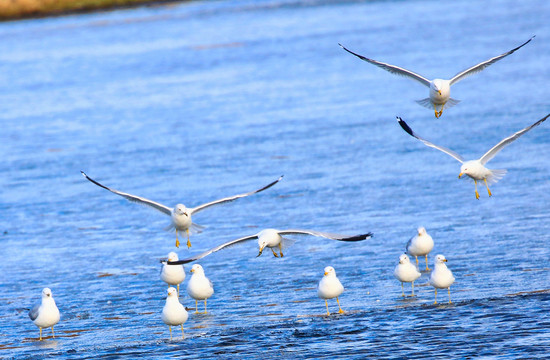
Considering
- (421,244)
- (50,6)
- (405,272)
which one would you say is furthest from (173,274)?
(50,6)

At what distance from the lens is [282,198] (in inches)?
618

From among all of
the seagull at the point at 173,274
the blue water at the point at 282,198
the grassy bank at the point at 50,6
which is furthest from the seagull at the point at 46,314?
the grassy bank at the point at 50,6

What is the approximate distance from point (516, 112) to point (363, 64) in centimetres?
1339

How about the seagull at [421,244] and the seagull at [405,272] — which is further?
the seagull at [421,244]

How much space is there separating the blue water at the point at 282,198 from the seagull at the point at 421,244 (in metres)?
0.34

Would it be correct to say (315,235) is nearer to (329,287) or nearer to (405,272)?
(329,287)

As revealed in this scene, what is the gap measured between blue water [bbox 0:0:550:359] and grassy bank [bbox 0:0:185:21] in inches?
1187

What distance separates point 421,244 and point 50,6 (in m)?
59.0

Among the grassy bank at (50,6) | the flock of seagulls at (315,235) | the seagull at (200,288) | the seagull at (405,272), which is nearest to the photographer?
the flock of seagulls at (315,235)

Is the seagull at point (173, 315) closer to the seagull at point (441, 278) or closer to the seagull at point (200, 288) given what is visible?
the seagull at point (200, 288)

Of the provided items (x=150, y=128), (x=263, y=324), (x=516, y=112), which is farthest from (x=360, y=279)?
(x=150, y=128)

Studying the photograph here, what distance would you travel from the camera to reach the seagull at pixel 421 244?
1141cm

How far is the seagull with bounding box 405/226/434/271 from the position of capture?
11.4 metres

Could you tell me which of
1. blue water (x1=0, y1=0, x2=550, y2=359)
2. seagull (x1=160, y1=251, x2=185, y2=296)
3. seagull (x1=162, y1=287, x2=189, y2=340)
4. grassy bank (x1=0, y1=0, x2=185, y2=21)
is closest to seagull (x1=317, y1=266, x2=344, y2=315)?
blue water (x1=0, y1=0, x2=550, y2=359)
